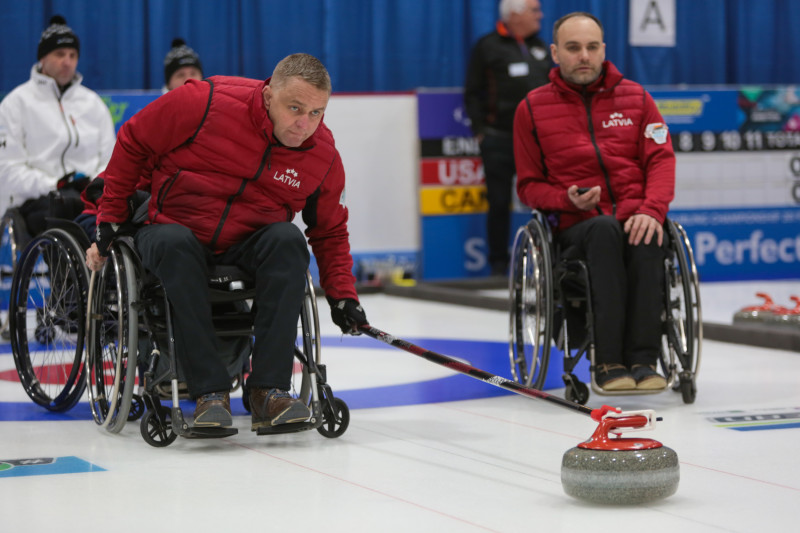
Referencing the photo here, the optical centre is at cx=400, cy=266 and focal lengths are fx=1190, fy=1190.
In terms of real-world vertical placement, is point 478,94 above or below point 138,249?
above

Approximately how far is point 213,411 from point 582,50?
1442 mm

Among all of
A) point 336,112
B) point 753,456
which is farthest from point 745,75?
point 753,456

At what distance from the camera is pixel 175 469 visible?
8.00ft

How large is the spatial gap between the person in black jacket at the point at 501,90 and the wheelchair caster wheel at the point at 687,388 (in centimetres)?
341

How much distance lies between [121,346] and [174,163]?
1.46 feet

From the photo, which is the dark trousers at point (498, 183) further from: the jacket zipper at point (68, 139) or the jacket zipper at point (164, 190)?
the jacket zipper at point (164, 190)

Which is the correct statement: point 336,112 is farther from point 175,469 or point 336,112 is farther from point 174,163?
point 175,469

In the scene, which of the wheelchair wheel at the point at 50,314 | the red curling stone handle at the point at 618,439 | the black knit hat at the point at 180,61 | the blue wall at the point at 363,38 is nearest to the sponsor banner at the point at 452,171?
the blue wall at the point at 363,38

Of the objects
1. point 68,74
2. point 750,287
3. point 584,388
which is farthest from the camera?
point 750,287

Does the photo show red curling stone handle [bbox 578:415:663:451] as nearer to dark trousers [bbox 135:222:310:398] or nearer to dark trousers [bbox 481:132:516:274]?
dark trousers [bbox 135:222:310:398]

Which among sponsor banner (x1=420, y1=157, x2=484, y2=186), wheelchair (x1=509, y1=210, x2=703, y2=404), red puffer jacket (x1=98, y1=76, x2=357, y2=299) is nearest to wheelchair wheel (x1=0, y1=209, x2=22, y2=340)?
red puffer jacket (x1=98, y1=76, x2=357, y2=299)

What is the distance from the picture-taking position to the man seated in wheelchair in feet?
8.62

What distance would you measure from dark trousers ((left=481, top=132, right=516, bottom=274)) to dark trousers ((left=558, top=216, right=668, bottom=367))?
3.38m

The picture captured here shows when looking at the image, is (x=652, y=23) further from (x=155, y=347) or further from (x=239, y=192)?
(x=155, y=347)
